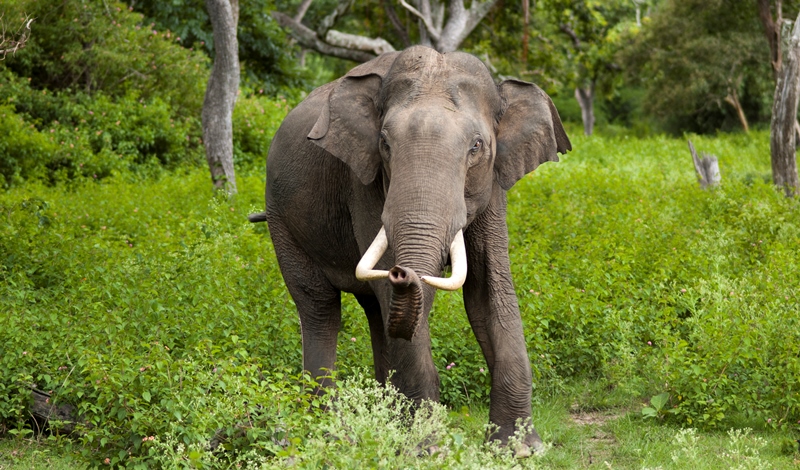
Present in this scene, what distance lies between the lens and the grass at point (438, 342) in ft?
16.5

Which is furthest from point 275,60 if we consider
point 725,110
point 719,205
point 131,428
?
point 131,428

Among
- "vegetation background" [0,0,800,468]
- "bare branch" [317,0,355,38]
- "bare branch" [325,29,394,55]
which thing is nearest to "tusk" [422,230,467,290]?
"vegetation background" [0,0,800,468]

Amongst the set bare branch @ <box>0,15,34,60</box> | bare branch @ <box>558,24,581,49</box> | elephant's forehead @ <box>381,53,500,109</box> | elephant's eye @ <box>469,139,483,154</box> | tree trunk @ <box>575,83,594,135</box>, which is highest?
elephant's forehead @ <box>381,53,500,109</box>

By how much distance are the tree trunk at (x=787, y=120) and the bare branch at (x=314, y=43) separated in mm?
9768

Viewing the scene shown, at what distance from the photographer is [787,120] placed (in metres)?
12.7

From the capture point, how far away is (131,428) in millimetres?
5160

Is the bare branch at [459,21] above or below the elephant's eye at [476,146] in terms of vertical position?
below

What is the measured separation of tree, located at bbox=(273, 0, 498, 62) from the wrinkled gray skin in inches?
536

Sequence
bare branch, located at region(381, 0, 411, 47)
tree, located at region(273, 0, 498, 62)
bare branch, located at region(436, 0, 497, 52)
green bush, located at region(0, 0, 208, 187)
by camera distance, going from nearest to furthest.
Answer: green bush, located at region(0, 0, 208, 187), bare branch, located at region(436, 0, 497, 52), tree, located at region(273, 0, 498, 62), bare branch, located at region(381, 0, 411, 47)

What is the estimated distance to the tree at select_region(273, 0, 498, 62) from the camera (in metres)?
20.1

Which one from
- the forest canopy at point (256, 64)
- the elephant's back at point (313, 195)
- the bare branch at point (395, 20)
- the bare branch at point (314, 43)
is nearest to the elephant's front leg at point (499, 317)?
the elephant's back at point (313, 195)

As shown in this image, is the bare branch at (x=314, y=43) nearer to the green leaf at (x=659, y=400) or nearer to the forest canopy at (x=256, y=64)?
the forest canopy at (x=256, y=64)

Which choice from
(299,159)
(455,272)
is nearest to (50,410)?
(299,159)

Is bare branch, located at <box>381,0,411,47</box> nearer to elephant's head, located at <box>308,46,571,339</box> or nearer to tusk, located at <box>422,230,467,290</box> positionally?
elephant's head, located at <box>308,46,571,339</box>
